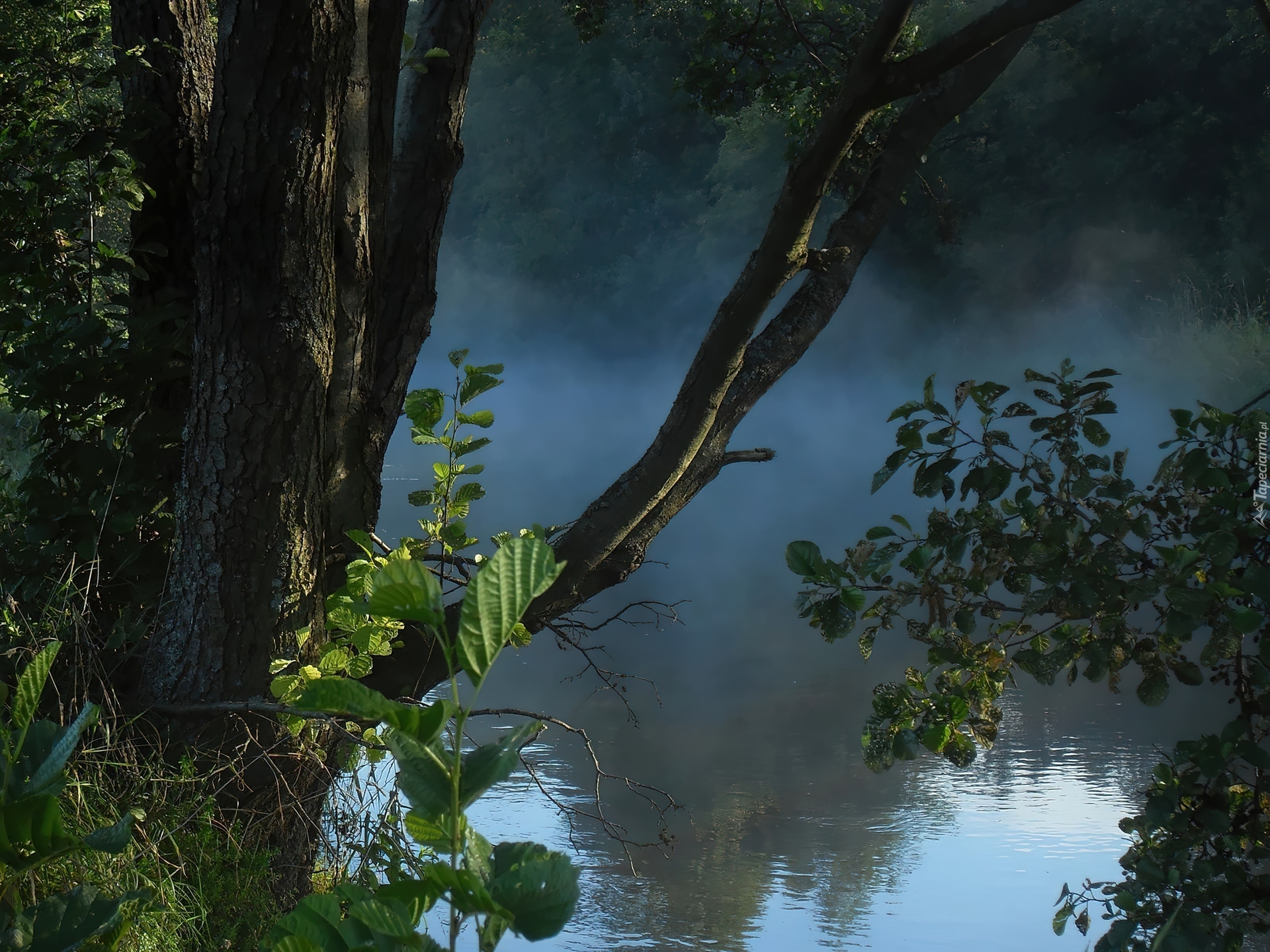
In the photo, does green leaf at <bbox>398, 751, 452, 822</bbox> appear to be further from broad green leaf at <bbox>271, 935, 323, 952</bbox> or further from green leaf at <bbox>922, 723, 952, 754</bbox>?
green leaf at <bbox>922, 723, 952, 754</bbox>

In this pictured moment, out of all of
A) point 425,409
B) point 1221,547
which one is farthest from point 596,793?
point 1221,547

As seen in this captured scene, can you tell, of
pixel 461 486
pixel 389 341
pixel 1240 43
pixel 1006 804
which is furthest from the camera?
pixel 1240 43

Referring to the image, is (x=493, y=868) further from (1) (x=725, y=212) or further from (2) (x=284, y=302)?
(1) (x=725, y=212)

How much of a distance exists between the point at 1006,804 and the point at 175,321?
14.1ft

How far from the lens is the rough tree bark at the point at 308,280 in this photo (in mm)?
1826

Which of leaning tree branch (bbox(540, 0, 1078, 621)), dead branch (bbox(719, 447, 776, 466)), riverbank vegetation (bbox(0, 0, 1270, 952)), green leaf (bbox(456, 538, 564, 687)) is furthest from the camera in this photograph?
dead branch (bbox(719, 447, 776, 466))

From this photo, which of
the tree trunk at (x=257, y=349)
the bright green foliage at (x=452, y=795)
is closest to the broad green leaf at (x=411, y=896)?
the bright green foliage at (x=452, y=795)

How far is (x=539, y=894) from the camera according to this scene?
0.36 m

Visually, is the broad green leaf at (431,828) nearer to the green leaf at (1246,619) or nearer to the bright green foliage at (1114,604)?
the bright green foliage at (1114,604)

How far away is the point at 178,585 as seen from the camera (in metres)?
1.91

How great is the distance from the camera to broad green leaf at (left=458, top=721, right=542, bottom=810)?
367mm

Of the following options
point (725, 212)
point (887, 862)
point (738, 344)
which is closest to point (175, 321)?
point (738, 344)

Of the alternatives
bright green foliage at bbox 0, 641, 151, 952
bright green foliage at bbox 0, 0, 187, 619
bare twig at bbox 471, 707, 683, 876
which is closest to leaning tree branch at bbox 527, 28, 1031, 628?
bare twig at bbox 471, 707, 683, 876

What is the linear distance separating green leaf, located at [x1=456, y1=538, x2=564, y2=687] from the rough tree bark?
1.60 metres
